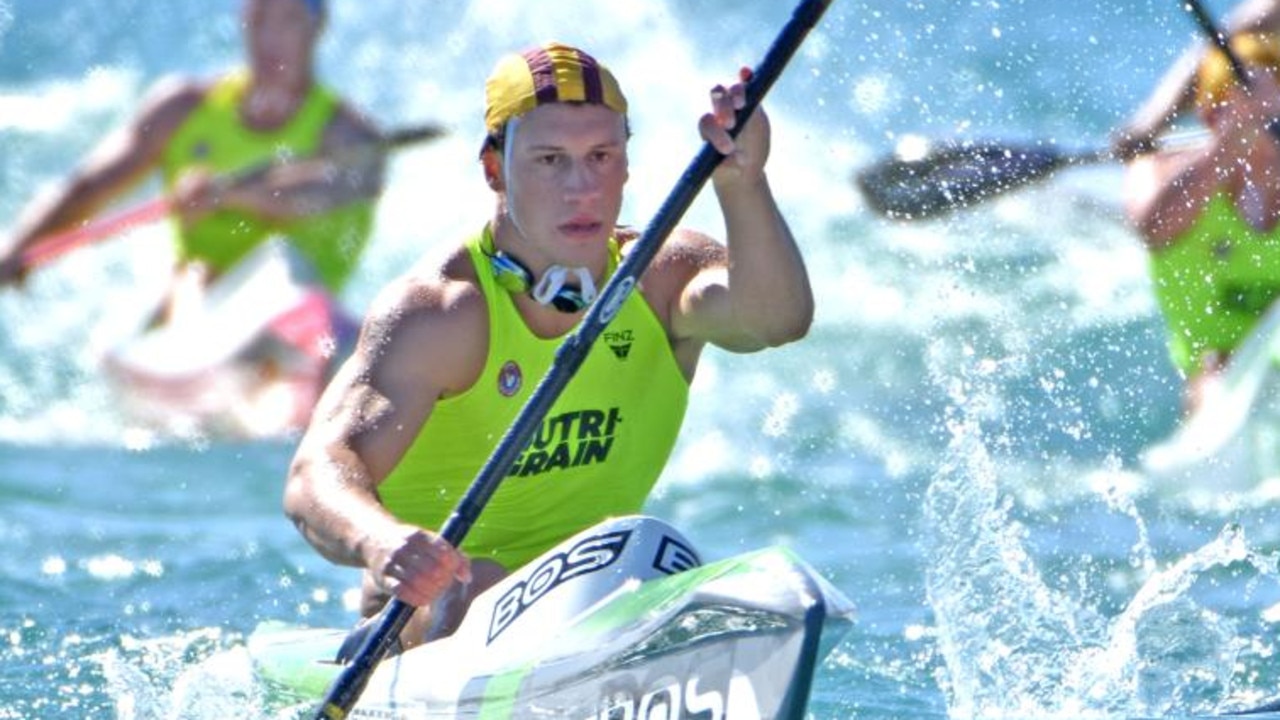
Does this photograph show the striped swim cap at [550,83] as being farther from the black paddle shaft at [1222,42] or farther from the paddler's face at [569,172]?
the black paddle shaft at [1222,42]

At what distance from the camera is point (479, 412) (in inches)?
187

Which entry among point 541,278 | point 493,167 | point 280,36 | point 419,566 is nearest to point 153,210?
point 280,36

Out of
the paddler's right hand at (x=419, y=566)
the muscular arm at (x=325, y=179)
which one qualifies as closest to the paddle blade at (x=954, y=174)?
the muscular arm at (x=325, y=179)

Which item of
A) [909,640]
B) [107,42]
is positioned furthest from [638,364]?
[107,42]

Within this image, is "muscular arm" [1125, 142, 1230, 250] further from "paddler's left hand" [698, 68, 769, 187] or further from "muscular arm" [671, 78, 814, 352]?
"paddler's left hand" [698, 68, 769, 187]

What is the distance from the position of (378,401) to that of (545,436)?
349mm

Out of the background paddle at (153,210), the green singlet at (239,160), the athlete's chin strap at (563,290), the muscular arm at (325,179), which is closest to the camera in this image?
the athlete's chin strap at (563,290)

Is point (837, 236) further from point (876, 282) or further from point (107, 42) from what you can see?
point (107, 42)

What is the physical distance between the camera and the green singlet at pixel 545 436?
4738mm

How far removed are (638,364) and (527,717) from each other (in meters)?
0.94

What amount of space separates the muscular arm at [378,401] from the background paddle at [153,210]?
18.4ft

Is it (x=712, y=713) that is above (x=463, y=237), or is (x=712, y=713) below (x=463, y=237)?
below

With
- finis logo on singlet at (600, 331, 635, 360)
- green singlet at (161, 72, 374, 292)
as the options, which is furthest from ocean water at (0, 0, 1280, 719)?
finis logo on singlet at (600, 331, 635, 360)

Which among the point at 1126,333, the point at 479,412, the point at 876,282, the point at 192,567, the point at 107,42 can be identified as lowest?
the point at 479,412
